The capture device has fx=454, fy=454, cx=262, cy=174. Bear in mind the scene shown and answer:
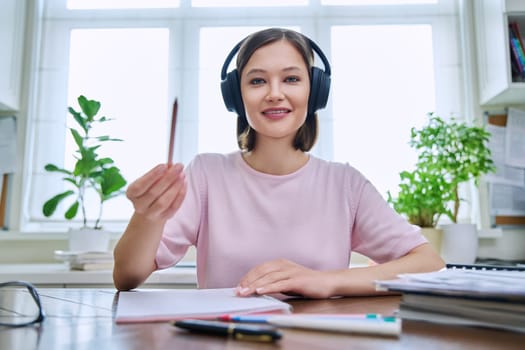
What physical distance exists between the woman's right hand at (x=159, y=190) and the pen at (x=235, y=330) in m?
0.28

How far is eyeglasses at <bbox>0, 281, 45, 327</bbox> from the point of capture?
0.54m

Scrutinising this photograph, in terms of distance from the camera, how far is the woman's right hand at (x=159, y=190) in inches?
27.5

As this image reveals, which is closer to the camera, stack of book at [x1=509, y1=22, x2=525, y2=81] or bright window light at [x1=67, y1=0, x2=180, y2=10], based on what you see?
stack of book at [x1=509, y1=22, x2=525, y2=81]

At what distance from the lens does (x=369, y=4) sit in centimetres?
235

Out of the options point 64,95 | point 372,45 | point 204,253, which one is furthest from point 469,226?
point 64,95

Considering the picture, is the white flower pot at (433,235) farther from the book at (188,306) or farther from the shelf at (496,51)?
the book at (188,306)

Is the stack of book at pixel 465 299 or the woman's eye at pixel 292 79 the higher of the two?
the woman's eye at pixel 292 79

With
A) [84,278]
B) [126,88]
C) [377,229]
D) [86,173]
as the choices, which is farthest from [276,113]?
[126,88]

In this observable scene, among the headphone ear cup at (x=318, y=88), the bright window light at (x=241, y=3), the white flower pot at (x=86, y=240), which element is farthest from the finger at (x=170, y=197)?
the bright window light at (x=241, y=3)

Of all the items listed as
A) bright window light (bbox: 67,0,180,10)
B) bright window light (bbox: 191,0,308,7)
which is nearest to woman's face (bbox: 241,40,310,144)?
bright window light (bbox: 191,0,308,7)

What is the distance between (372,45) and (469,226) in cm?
105

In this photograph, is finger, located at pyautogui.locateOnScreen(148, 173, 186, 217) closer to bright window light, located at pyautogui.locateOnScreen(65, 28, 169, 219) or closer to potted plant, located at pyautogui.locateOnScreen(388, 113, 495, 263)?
potted plant, located at pyautogui.locateOnScreen(388, 113, 495, 263)

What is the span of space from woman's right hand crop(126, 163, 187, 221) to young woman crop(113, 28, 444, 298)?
186mm

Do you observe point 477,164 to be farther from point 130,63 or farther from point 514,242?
point 130,63
